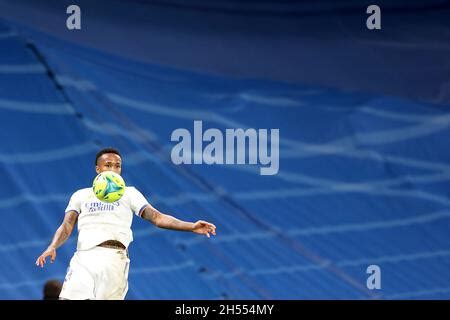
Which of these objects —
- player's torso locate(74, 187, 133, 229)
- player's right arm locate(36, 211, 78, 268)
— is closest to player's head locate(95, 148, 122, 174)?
player's torso locate(74, 187, 133, 229)

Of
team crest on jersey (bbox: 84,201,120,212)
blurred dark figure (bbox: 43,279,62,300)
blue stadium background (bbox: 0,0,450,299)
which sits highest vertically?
blue stadium background (bbox: 0,0,450,299)

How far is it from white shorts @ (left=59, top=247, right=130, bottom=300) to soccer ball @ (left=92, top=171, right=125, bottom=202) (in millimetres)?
216

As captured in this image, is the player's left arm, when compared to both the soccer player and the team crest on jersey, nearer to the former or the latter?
the soccer player

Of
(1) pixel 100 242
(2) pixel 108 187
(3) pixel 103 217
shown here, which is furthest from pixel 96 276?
(2) pixel 108 187

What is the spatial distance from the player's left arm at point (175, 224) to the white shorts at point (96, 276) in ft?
0.68

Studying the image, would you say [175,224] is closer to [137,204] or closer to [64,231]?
[137,204]

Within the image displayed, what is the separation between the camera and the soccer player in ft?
14.7

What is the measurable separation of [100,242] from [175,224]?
0.32m

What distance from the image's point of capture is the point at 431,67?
6.38m

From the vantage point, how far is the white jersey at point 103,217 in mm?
4559

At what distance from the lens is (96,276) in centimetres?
448

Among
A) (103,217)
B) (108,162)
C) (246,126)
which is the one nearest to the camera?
(103,217)

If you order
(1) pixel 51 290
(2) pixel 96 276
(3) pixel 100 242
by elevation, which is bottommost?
(1) pixel 51 290

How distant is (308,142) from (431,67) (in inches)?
34.5
